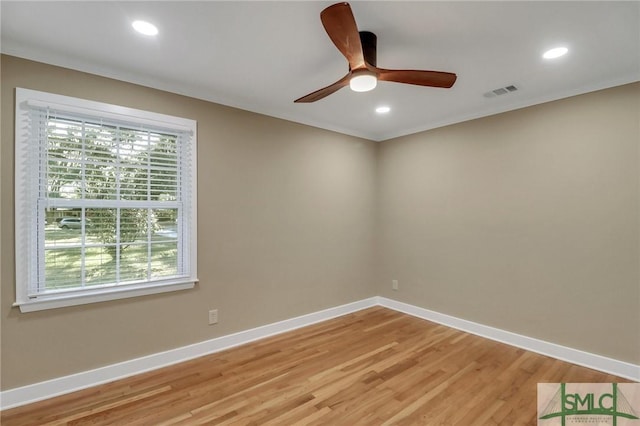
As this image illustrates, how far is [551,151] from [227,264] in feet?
10.8

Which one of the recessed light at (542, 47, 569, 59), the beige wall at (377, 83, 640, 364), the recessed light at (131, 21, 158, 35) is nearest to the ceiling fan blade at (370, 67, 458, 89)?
the recessed light at (542, 47, 569, 59)

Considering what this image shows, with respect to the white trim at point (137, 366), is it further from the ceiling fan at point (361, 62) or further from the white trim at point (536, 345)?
the ceiling fan at point (361, 62)

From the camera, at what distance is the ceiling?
5.74ft

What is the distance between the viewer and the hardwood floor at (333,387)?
6.77 ft

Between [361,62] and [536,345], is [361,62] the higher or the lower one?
the higher one

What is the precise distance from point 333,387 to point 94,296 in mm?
1978

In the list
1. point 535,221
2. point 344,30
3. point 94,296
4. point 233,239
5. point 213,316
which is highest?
point 344,30

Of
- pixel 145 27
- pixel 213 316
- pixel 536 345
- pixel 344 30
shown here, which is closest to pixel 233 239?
pixel 213 316

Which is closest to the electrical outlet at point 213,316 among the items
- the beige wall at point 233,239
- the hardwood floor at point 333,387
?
the beige wall at point 233,239

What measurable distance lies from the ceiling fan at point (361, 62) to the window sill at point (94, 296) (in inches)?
83.1

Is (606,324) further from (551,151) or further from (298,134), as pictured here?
(298,134)

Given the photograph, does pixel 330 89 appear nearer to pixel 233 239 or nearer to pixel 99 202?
pixel 233 239

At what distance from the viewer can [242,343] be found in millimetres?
3182

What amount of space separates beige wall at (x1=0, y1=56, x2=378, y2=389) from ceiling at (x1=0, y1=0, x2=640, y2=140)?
0.25 m
